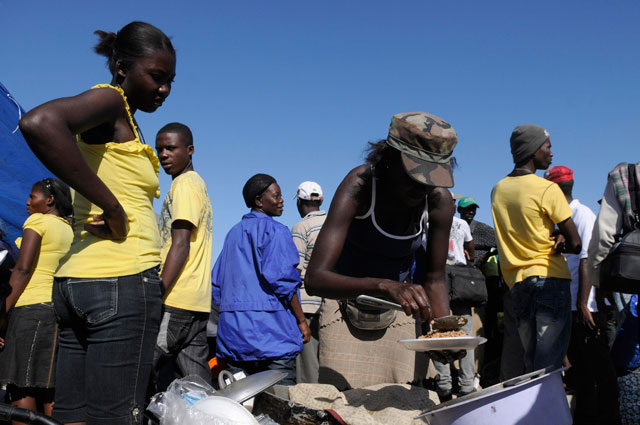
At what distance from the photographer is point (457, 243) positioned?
A: 18.7ft

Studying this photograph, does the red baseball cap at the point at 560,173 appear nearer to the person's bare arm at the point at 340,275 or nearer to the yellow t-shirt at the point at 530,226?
the yellow t-shirt at the point at 530,226

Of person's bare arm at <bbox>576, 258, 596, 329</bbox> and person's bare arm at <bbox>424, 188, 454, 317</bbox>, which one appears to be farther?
person's bare arm at <bbox>576, 258, 596, 329</bbox>

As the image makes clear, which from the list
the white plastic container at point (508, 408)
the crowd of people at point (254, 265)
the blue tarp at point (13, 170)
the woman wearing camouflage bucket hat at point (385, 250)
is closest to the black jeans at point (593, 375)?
the crowd of people at point (254, 265)

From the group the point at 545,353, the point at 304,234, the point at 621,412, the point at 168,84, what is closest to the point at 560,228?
the point at 545,353

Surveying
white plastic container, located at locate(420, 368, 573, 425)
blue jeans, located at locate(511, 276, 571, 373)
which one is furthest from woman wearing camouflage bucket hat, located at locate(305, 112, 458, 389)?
blue jeans, located at locate(511, 276, 571, 373)

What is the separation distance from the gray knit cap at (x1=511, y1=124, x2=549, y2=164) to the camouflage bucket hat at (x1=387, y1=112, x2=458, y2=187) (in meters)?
2.11

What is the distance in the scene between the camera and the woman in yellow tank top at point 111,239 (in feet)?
5.85

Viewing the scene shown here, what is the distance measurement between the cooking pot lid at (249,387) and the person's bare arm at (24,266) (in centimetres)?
229

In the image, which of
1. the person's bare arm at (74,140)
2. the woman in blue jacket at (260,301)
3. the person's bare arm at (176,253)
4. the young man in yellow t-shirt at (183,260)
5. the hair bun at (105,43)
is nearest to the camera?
the person's bare arm at (74,140)

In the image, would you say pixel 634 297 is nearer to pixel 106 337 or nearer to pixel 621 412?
pixel 621 412

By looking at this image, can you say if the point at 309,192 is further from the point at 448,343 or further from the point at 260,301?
the point at 448,343

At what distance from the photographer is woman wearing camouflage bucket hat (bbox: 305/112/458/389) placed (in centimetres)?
228

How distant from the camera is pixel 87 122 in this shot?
179 cm

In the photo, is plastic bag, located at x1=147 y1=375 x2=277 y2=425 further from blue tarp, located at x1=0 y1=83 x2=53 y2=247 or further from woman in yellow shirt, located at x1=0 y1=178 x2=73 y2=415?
blue tarp, located at x1=0 y1=83 x2=53 y2=247
